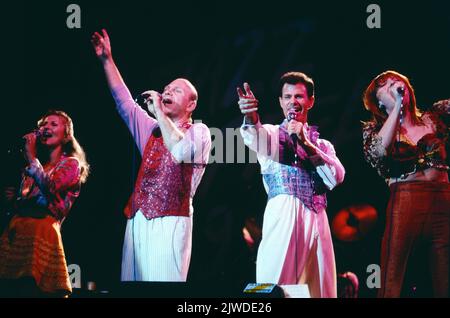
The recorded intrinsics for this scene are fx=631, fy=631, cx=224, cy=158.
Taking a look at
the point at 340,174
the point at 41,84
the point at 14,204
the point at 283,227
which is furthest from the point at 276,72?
the point at 14,204

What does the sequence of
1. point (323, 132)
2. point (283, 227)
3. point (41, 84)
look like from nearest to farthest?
point (283, 227)
point (323, 132)
point (41, 84)

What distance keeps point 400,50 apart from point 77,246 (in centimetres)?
270

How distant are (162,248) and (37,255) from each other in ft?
2.81

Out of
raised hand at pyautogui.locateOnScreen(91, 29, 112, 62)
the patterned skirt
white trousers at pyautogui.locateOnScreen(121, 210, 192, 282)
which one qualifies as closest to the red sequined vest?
white trousers at pyautogui.locateOnScreen(121, 210, 192, 282)

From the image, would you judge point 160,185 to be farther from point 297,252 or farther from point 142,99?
point 297,252

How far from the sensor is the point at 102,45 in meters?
4.64

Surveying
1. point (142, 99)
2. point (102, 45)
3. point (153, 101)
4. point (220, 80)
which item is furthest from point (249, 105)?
point (102, 45)

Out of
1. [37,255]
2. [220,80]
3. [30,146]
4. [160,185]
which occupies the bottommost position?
[37,255]

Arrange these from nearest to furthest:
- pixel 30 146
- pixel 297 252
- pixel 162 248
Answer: pixel 297 252, pixel 162 248, pixel 30 146

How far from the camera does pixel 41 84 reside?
15.7ft

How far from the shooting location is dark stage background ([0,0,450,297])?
173 inches

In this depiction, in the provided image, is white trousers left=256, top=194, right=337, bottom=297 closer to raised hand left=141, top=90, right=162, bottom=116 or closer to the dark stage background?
the dark stage background

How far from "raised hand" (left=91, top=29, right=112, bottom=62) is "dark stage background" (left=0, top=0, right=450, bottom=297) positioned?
51mm

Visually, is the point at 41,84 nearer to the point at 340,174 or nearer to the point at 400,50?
the point at 340,174
